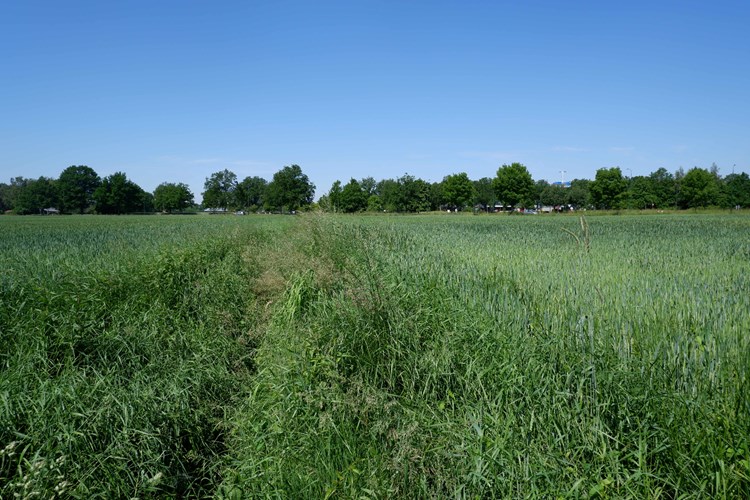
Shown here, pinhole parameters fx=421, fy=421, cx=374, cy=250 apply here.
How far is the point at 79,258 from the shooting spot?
891cm

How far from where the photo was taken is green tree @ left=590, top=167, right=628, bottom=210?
83.4 metres

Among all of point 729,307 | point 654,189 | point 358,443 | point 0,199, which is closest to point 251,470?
point 358,443

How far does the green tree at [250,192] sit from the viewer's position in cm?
12100

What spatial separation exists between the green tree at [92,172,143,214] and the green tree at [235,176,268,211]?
2611 centimetres

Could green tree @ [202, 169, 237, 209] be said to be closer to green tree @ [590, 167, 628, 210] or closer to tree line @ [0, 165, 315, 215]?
tree line @ [0, 165, 315, 215]

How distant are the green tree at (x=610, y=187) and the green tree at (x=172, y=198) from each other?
104362 mm

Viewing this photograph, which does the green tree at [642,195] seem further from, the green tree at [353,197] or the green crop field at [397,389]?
the green crop field at [397,389]

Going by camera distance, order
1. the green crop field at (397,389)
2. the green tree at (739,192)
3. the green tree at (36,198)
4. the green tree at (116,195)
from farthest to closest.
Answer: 1. the green tree at (116,195)
2. the green tree at (36,198)
3. the green tree at (739,192)
4. the green crop field at (397,389)

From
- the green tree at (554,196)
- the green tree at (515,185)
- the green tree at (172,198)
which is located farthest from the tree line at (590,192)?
the green tree at (172,198)

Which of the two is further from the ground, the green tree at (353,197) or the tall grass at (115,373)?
the green tree at (353,197)

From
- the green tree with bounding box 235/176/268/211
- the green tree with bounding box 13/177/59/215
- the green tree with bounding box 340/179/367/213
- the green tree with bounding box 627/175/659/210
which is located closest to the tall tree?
the green tree with bounding box 340/179/367/213

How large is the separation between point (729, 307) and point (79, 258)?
1079 cm

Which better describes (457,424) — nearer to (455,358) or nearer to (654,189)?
(455,358)

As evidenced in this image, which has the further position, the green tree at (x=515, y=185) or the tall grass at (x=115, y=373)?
the green tree at (x=515, y=185)
